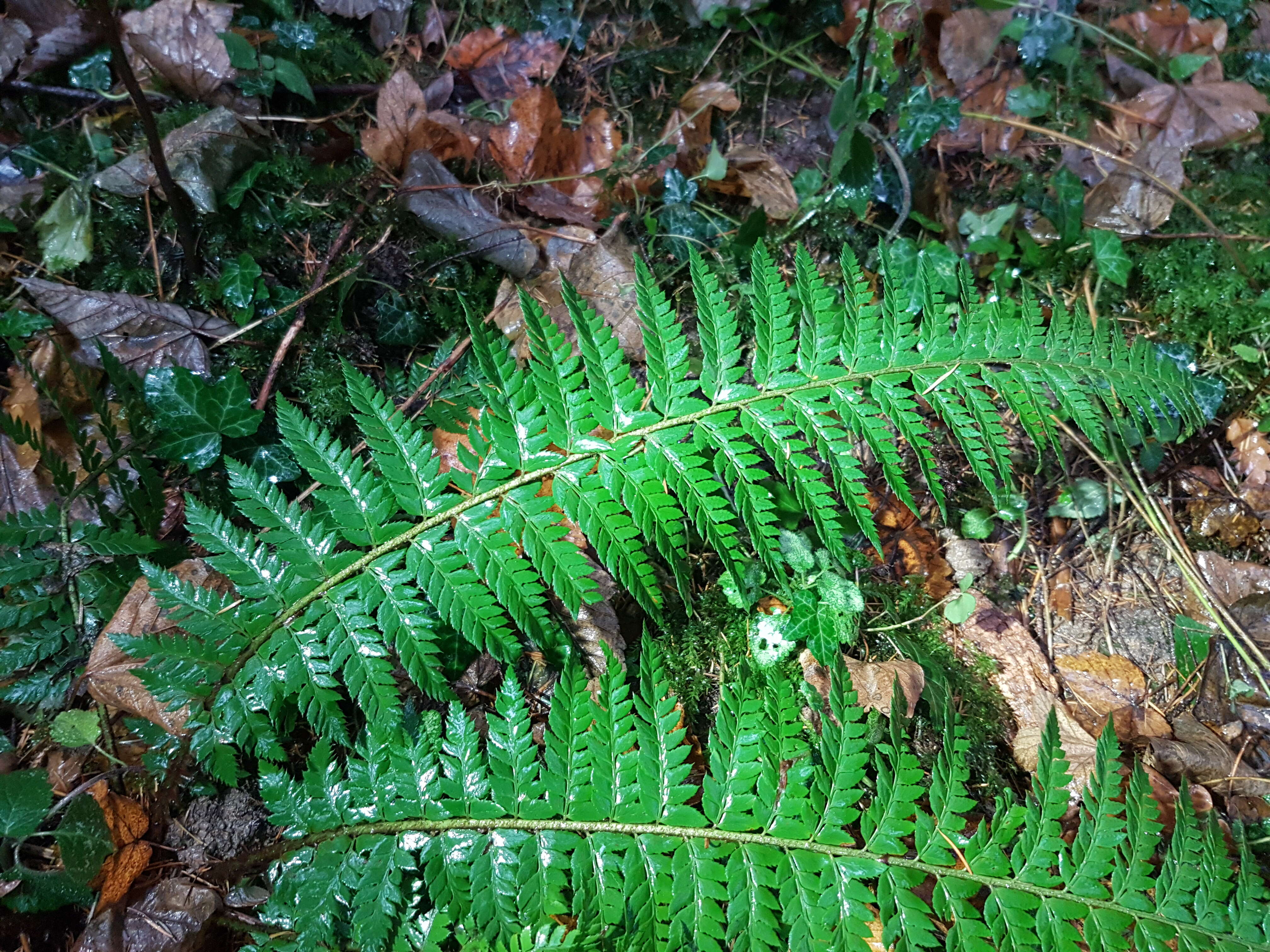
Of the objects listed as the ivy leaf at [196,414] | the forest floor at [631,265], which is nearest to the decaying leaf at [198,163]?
the forest floor at [631,265]

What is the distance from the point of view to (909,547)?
8.61ft

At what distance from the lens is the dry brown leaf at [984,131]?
3.40 m

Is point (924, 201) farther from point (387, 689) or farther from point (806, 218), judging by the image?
point (387, 689)

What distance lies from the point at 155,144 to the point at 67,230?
0.67m

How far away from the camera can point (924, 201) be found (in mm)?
3184

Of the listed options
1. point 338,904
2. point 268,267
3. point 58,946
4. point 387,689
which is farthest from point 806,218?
point 58,946

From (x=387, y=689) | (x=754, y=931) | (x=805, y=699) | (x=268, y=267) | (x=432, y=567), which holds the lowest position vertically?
(x=805, y=699)

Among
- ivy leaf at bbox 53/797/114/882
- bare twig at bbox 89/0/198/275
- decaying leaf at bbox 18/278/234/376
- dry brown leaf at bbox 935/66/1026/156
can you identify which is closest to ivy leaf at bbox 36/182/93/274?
decaying leaf at bbox 18/278/234/376

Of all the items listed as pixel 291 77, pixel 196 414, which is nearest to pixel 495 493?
pixel 196 414

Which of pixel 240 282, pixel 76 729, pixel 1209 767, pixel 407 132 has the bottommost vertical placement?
pixel 1209 767

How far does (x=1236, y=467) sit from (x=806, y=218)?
1.93m

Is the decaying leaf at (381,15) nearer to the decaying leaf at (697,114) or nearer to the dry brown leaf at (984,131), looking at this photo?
the decaying leaf at (697,114)

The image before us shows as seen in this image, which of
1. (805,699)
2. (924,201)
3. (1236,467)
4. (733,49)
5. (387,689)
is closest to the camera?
(387,689)

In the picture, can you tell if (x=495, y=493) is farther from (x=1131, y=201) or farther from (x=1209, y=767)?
(x=1131, y=201)
